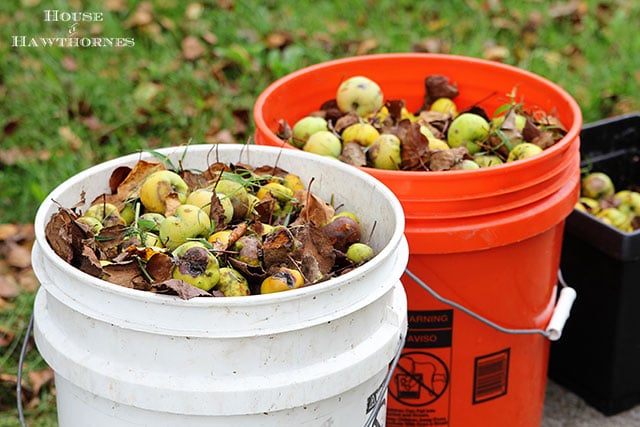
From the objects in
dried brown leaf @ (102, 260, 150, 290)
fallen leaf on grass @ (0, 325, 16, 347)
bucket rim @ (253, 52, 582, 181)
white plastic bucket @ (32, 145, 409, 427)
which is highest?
bucket rim @ (253, 52, 582, 181)

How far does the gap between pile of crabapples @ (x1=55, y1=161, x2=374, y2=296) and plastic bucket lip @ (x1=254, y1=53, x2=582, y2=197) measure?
0.20m

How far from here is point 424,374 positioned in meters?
2.24

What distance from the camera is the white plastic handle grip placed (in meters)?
2.30

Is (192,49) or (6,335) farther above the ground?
(192,49)

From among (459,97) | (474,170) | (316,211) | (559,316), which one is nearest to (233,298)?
(316,211)

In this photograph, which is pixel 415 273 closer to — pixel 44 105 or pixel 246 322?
pixel 246 322

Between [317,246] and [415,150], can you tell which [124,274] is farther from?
[415,150]

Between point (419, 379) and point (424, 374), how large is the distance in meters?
0.02

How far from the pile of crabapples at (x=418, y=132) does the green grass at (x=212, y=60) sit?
4.32 feet

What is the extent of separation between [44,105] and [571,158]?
2420mm

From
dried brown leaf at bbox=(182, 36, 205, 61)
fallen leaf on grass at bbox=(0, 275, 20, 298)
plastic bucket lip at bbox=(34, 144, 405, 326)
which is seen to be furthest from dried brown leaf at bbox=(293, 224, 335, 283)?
dried brown leaf at bbox=(182, 36, 205, 61)

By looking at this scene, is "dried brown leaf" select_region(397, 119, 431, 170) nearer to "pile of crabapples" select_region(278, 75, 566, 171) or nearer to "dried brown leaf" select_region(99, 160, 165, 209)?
"pile of crabapples" select_region(278, 75, 566, 171)

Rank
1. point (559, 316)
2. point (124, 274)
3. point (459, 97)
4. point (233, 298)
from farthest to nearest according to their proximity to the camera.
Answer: point (459, 97), point (559, 316), point (124, 274), point (233, 298)

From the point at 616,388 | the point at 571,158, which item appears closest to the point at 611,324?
the point at 616,388
